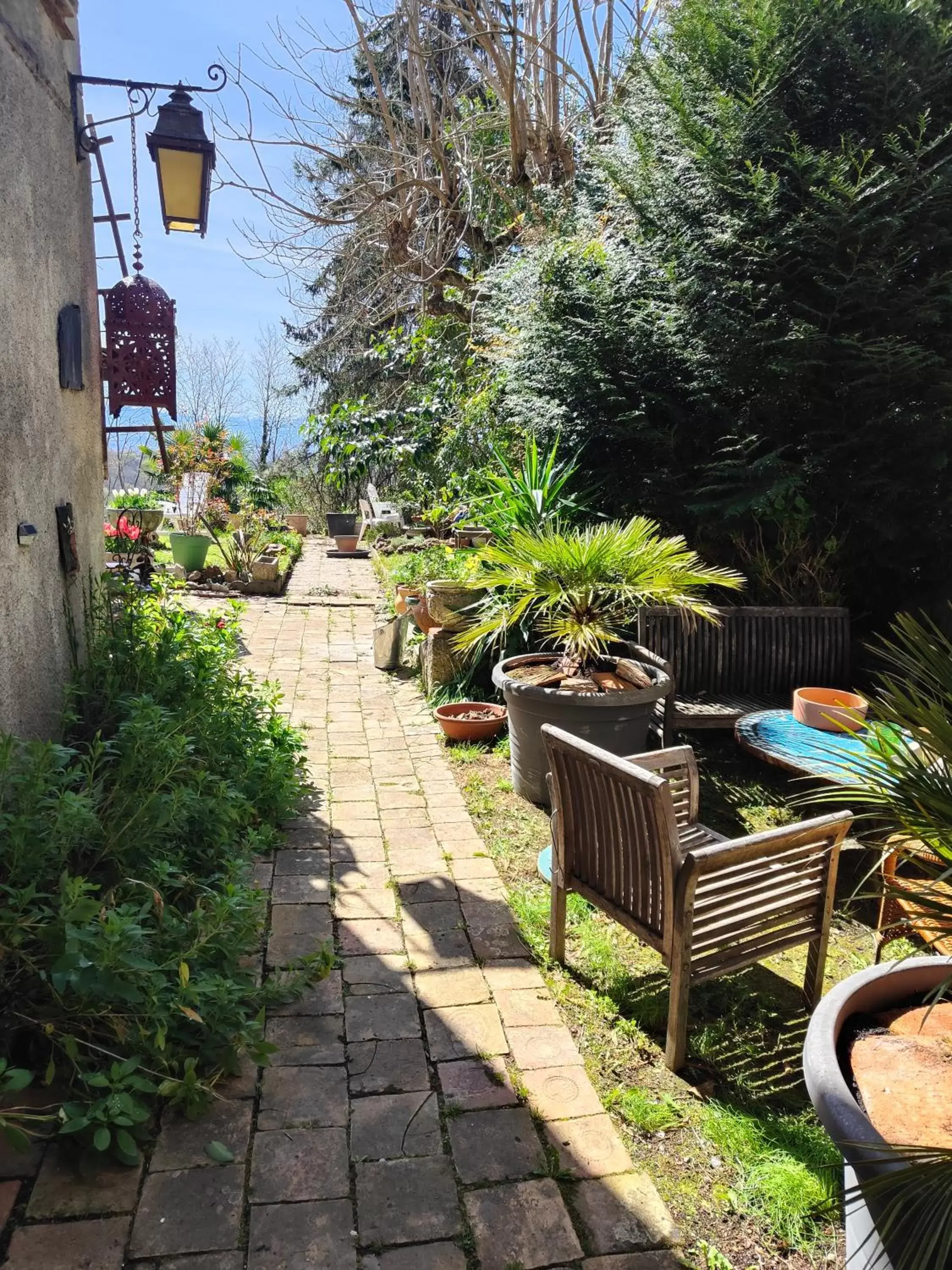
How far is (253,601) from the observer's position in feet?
29.9

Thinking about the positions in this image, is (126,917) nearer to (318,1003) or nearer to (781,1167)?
(318,1003)

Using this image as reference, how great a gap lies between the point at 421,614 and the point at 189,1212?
14.2 feet

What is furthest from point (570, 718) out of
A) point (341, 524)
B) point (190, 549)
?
point (341, 524)

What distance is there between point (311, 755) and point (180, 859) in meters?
1.82

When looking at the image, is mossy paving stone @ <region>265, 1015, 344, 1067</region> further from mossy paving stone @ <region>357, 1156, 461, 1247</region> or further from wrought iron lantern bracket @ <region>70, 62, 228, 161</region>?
wrought iron lantern bracket @ <region>70, 62, 228, 161</region>

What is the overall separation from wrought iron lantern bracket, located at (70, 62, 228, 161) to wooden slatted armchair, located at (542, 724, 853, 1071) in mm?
2958

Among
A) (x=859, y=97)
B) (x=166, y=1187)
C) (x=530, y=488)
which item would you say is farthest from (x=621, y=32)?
(x=166, y=1187)

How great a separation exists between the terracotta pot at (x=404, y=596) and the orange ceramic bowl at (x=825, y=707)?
3.04m

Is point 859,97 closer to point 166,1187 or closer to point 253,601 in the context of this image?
point 166,1187

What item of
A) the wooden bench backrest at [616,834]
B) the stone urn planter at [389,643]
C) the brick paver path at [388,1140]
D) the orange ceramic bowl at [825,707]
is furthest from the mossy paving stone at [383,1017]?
the stone urn planter at [389,643]

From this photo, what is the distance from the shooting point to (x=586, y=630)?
3.79 m

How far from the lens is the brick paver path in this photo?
1649 millimetres

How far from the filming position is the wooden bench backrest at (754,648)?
4410 millimetres

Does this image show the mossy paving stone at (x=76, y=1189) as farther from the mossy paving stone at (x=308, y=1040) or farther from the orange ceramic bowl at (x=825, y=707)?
the orange ceramic bowl at (x=825, y=707)
